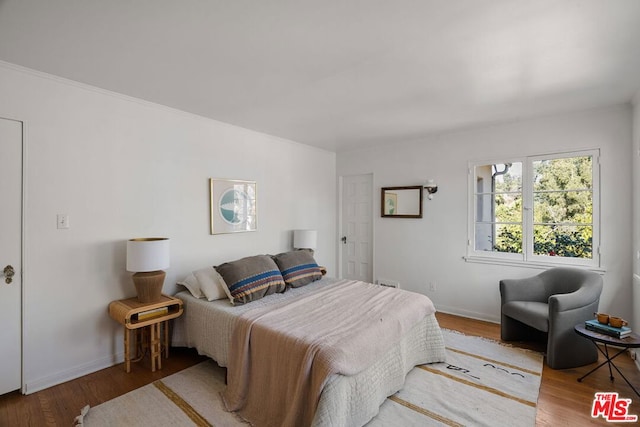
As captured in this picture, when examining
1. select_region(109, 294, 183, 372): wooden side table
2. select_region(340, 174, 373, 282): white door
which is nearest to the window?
select_region(340, 174, 373, 282): white door

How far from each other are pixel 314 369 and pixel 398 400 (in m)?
0.83

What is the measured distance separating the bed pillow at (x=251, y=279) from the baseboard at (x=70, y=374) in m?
1.16

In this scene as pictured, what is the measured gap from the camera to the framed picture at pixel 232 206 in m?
3.39

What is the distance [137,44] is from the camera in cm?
189

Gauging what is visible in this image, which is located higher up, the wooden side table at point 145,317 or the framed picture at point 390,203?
the framed picture at point 390,203

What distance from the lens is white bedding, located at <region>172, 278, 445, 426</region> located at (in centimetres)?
168

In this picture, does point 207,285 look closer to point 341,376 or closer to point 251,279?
point 251,279

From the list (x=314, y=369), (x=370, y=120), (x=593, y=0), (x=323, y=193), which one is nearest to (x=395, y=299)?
(x=314, y=369)

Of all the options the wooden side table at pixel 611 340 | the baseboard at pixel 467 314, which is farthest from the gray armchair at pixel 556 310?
the baseboard at pixel 467 314

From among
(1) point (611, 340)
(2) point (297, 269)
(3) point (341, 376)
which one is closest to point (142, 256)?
(2) point (297, 269)

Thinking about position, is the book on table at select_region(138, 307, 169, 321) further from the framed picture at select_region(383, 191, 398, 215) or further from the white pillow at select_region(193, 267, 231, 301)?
the framed picture at select_region(383, 191, 398, 215)

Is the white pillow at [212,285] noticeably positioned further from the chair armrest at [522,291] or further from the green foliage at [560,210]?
the green foliage at [560,210]

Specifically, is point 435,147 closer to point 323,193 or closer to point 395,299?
point 323,193

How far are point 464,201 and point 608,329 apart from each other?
1952 mm
